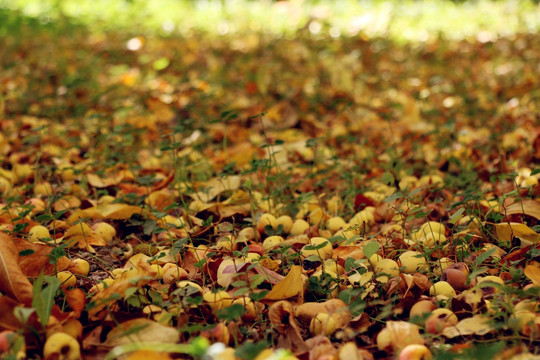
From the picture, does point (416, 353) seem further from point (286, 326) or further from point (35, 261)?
point (35, 261)

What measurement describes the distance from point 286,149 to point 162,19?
161 inches

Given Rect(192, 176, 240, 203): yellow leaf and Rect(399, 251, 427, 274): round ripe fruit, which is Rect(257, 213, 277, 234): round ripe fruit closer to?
Rect(192, 176, 240, 203): yellow leaf

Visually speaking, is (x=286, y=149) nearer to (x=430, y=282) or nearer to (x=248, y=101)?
(x=248, y=101)

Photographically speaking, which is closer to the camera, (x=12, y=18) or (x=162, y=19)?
(x=12, y=18)

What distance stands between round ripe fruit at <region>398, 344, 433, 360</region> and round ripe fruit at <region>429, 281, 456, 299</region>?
0.31 metres

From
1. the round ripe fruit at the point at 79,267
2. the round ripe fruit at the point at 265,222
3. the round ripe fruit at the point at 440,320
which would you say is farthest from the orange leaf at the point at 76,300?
the round ripe fruit at the point at 440,320

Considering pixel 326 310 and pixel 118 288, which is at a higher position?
pixel 118 288

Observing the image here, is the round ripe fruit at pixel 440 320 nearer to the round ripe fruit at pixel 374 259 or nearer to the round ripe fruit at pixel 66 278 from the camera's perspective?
the round ripe fruit at pixel 374 259

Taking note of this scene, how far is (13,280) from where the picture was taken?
4.42 ft

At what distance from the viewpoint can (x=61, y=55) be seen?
14.9 ft

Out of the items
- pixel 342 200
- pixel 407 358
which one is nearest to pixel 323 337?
pixel 407 358

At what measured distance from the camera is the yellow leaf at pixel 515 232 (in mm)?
1677

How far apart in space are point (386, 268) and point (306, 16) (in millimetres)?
5122

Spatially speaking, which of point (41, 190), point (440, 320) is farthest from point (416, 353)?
point (41, 190)
